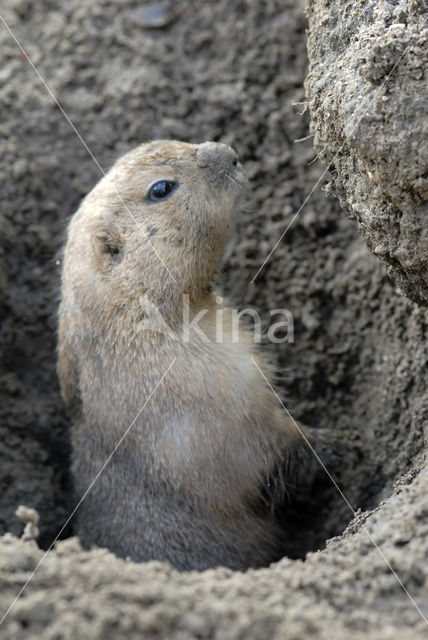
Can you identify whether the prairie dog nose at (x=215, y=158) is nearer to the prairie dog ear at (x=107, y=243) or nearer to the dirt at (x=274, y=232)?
the dirt at (x=274, y=232)

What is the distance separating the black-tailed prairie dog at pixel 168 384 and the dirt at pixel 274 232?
604 mm

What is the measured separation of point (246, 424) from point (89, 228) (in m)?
1.62

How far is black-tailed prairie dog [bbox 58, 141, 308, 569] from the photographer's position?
427cm

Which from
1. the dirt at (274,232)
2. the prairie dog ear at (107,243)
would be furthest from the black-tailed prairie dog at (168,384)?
the dirt at (274,232)

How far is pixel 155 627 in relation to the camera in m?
2.43

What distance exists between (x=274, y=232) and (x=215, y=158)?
50.9 inches

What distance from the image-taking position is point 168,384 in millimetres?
4277

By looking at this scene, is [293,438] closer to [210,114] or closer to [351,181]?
[351,181]

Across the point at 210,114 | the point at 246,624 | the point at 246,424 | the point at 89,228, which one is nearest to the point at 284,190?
the point at 210,114

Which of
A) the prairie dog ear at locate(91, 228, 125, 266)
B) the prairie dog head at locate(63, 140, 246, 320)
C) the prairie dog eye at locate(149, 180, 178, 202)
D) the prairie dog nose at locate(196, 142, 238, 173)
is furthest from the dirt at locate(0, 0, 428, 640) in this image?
the prairie dog ear at locate(91, 228, 125, 266)

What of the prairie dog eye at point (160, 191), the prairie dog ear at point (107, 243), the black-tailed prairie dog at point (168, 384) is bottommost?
the black-tailed prairie dog at point (168, 384)

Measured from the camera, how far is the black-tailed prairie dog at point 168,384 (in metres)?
4.27

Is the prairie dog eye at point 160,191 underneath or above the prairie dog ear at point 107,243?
above

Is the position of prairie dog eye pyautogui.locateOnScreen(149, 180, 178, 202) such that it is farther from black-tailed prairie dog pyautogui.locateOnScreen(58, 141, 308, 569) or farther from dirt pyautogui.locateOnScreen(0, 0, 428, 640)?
dirt pyautogui.locateOnScreen(0, 0, 428, 640)
